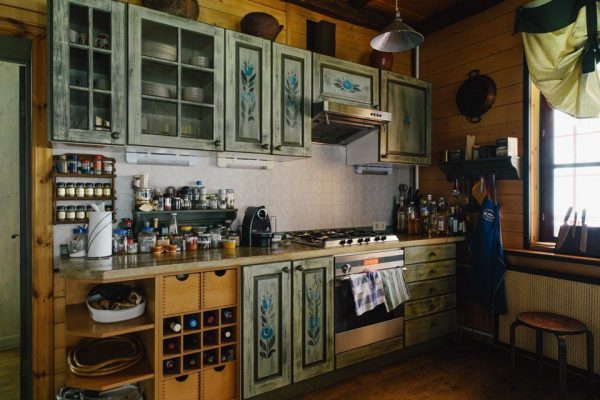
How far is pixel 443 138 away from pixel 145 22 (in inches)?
109

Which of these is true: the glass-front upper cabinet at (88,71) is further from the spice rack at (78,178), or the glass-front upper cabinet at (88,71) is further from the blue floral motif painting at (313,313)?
the blue floral motif painting at (313,313)

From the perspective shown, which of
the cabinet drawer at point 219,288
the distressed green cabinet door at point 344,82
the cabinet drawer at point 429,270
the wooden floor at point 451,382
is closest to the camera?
the cabinet drawer at point 219,288

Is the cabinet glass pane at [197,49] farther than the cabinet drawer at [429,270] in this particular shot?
No

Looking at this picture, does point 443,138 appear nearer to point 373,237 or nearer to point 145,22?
point 373,237

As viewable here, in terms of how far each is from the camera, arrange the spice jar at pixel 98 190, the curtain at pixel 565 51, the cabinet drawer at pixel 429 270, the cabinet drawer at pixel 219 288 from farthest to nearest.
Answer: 1. the cabinet drawer at pixel 429 270
2. the curtain at pixel 565 51
3. the spice jar at pixel 98 190
4. the cabinet drawer at pixel 219 288

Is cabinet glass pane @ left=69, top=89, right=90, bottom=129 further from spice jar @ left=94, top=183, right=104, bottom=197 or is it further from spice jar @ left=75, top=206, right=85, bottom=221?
spice jar @ left=75, top=206, right=85, bottom=221

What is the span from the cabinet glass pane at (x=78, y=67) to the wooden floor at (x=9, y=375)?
1943mm

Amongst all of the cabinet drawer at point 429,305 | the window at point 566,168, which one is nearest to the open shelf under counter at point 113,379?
the cabinet drawer at point 429,305

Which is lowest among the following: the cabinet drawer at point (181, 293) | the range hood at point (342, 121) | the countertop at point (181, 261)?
the cabinet drawer at point (181, 293)

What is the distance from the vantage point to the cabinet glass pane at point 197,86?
2279 millimetres

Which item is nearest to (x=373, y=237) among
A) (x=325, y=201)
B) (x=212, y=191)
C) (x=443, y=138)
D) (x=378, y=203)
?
(x=325, y=201)

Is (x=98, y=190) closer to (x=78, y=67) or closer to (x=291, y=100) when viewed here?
(x=78, y=67)

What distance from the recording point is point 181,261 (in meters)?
1.95

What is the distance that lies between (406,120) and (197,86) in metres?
1.87
